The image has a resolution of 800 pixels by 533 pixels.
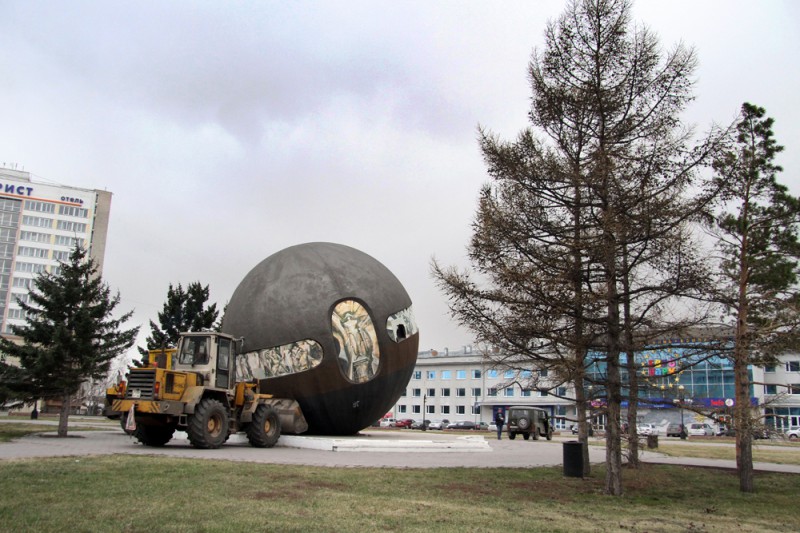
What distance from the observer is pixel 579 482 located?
13977 mm

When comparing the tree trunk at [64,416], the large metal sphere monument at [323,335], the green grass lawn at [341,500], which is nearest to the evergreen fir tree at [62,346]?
the tree trunk at [64,416]

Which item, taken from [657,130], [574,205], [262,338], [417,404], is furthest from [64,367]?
[417,404]

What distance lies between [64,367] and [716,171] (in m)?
21.4

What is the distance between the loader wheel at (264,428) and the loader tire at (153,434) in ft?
7.77

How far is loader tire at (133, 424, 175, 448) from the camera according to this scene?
19.1 m

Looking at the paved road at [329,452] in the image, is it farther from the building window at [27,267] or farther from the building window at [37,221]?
the building window at [37,221]

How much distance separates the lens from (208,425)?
18.2 m

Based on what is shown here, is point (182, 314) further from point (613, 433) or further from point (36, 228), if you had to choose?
point (36, 228)

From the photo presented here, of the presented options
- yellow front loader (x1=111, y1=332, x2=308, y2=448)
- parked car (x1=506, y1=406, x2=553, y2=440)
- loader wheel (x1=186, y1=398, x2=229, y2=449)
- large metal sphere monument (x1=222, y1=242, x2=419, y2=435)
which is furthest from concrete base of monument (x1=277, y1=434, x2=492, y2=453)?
parked car (x1=506, y1=406, x2=553, y2=440)

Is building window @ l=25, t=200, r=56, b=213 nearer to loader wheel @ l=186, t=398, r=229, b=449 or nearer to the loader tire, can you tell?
the loader tire

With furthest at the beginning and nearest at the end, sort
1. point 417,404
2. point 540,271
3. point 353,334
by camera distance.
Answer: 1. point 417,404
2. point 353,334
3. point 540,271

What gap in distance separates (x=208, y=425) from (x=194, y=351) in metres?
2.34

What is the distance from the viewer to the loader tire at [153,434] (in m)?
19.1

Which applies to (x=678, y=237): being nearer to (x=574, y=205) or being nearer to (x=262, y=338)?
(x=574, y=205)
